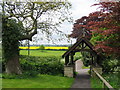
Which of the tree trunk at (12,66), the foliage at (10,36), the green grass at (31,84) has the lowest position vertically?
the green grass at (31,84)

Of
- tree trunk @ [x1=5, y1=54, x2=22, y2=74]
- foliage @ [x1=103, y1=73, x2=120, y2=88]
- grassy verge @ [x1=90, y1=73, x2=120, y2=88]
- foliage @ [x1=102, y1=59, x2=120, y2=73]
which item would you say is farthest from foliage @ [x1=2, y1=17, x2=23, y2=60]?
foliage @ [x1=102, y1=59, x2=120, y2=73]

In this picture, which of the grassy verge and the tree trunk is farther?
the tree trunk

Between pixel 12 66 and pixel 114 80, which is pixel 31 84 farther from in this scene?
pixel 114 80

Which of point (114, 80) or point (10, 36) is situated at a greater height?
point (10, 36)

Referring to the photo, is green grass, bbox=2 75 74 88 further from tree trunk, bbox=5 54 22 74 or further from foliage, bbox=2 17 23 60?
foliage, bbox=2 17 23 60

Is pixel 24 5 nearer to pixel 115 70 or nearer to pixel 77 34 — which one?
pixel 115 70

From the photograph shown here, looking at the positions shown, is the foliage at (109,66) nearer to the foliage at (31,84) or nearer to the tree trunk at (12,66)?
the foliage at (31,84)

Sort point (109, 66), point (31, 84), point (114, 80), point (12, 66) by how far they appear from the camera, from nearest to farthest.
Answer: point (31, 84) < point (114, 80) < point (12, 66) < point (109, 66)

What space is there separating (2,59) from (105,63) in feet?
29.0

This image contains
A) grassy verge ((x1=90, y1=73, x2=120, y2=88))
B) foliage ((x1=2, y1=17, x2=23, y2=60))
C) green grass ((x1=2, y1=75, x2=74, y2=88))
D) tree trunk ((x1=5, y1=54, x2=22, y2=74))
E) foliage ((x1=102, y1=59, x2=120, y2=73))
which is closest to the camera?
grassy verge ((x1=90, y1=73, x2=120, y2=88))

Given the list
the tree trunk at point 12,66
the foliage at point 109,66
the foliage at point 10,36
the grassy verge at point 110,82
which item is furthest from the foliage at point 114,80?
the foliage at point 10,36

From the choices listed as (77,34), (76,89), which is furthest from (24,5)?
(77,34)

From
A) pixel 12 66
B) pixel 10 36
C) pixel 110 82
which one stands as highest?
pixel 10 36

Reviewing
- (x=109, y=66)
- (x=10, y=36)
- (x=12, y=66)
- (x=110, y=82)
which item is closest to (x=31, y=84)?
(x=12, y=66)
